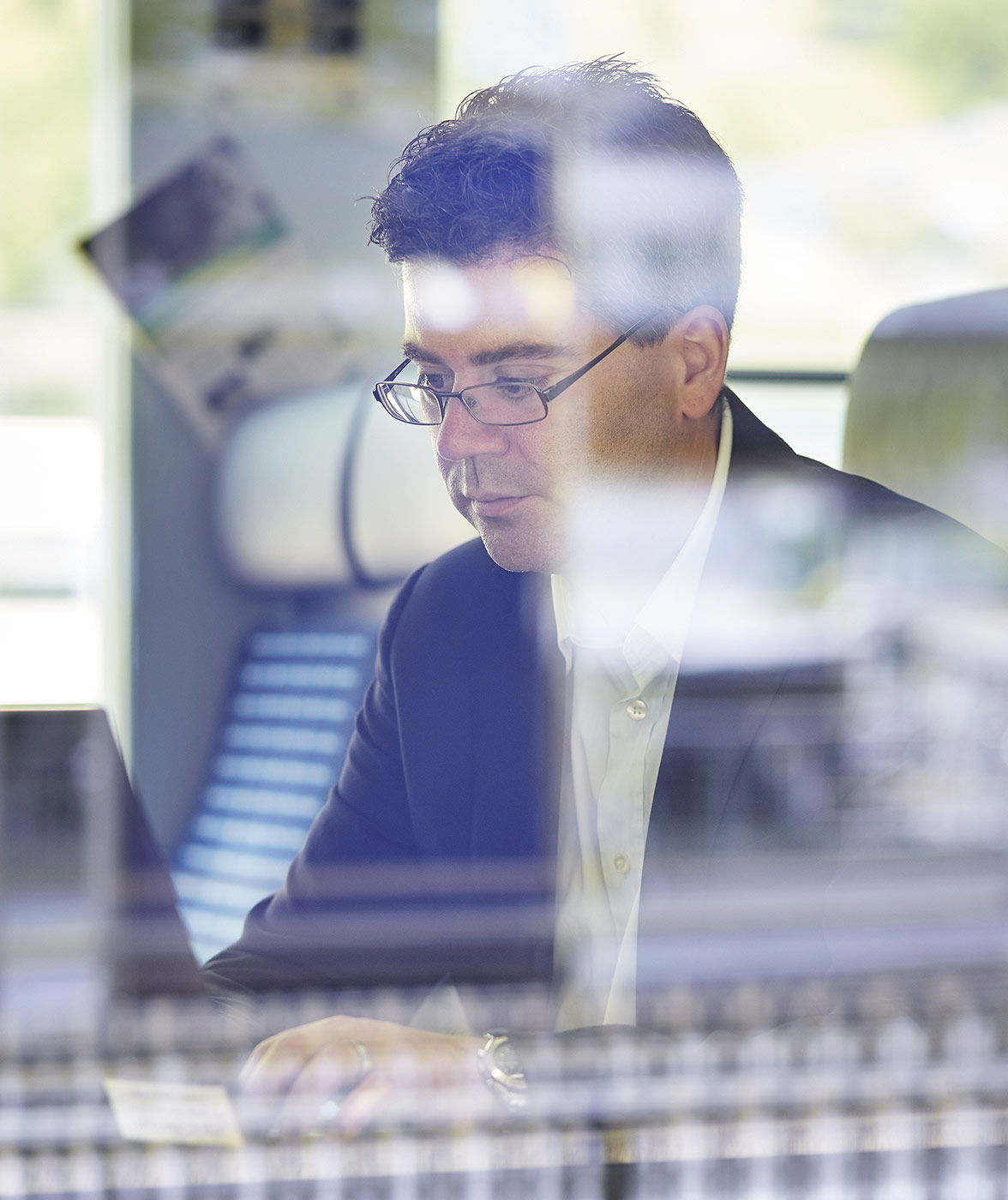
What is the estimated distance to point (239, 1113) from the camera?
55 centimetres

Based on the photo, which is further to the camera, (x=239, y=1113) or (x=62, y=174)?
(x=62, y=174)

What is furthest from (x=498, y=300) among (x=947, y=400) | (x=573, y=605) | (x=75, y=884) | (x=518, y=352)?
(x=75, y=884)

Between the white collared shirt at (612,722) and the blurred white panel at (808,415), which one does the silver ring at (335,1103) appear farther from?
the blurred white panel at (808,415)

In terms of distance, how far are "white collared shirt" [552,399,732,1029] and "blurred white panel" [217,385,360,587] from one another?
0.16m

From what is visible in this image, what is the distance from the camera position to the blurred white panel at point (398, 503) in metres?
0.50

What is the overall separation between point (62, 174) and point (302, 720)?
1.32 feet

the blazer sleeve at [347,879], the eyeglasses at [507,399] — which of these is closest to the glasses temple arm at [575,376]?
the eyeglasses at [507,399]

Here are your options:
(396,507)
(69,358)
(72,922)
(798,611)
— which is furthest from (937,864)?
(69,358)

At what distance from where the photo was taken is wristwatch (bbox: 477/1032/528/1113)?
567 mm

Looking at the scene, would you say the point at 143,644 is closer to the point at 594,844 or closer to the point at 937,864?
the point at 594,844

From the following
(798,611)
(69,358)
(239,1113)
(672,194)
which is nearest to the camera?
(672,194)

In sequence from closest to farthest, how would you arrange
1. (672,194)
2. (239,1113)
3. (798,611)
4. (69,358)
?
1. (672,194)
2. (239,1113)
3. (798,611)
4. (69,358)

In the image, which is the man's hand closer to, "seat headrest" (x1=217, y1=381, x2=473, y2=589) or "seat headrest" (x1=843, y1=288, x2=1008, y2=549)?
"seat headrest" (x1=217, y1=381, x2=473, y2=589)

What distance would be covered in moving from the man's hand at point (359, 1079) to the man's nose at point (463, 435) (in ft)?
1.01
